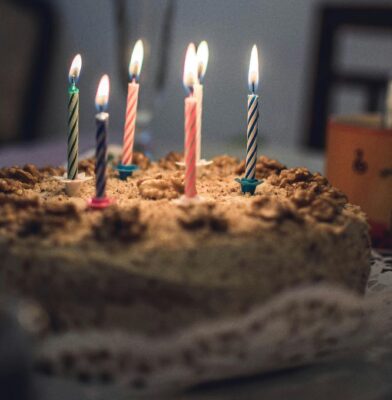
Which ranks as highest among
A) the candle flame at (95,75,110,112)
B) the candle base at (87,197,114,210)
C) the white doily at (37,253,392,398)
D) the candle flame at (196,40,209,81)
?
the candle flame at (196,40,209,81)

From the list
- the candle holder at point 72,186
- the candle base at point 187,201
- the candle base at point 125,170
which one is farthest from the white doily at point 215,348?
the candle base at point 125,170

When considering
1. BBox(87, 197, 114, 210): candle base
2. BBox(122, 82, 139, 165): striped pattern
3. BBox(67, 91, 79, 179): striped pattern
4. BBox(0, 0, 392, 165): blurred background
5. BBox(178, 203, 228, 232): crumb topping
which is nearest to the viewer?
BBox(178, 203, 228, 232): crumb topping

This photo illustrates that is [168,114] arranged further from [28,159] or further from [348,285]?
[348,285]

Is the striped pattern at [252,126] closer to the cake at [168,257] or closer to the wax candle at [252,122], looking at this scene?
the wax candle at [252,122]

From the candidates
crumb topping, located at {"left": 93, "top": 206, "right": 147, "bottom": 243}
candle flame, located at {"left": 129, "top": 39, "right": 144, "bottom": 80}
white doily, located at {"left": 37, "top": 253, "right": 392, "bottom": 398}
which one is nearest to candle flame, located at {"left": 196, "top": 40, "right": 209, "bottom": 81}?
candle flame, located at {"left": 129, "top": 39, "right": 144, "bottom": 80}

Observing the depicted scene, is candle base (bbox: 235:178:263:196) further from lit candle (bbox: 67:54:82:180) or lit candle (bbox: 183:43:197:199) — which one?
lit candle (bbox: 67:54:82:180)

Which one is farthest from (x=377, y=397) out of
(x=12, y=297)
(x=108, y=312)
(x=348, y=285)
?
(x=12, y=297)

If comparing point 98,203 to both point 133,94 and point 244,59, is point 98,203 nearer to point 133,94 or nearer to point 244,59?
point 133,94

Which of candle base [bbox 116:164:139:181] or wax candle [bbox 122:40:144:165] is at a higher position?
wax candle [bbox 122:40:144:165]
